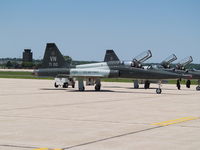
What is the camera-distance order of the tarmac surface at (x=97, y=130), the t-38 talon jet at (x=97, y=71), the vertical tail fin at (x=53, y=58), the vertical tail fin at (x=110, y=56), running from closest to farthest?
1. the tarmac surface at (x=97, y=130)
2. the t-38 talon jet at (x=97, y=71)
3. the vertical tail fin at (x=53, y=58)
4. the vertical tail fin at (x=110, y=56)

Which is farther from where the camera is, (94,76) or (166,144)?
(94,76)

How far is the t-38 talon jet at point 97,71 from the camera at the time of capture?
107ft

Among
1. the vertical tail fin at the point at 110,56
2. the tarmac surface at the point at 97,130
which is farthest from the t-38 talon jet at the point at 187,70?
the tarmac surface at the point at 97,130

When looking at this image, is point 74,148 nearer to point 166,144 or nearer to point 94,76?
point 166,144

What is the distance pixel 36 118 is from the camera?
14.0 metres

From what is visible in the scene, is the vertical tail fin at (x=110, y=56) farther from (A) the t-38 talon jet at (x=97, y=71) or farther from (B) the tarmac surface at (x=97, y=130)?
(B) the tarmac surface at (x=97, y=130)

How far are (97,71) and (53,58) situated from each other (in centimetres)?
460

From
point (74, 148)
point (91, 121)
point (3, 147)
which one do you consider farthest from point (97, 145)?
point (91, 121)

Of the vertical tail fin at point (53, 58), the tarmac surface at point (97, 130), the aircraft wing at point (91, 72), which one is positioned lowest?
the tarmac surface at point (97, 130)

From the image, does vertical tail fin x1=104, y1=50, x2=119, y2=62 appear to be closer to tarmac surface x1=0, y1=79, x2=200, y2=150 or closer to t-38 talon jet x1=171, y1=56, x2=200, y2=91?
t-38 talon jet x1=171, y1=56, x2=200, y2=91

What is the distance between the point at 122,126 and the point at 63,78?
2447 centimetres

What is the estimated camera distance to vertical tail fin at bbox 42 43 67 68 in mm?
35000

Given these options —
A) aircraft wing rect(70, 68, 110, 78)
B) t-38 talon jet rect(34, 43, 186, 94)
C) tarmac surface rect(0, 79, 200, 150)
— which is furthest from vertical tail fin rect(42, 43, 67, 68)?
tarmac surface rect(0, 79, 200, 150)

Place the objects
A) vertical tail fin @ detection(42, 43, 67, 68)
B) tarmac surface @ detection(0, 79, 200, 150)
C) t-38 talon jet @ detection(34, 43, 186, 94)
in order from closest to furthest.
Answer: tarmac surface @ detection(0, 79, 200, 150)
t-38 talon jet @ detection(34, 43, 186, 94)
vertical tail fin @ detection(42, 43, 67, 68)
